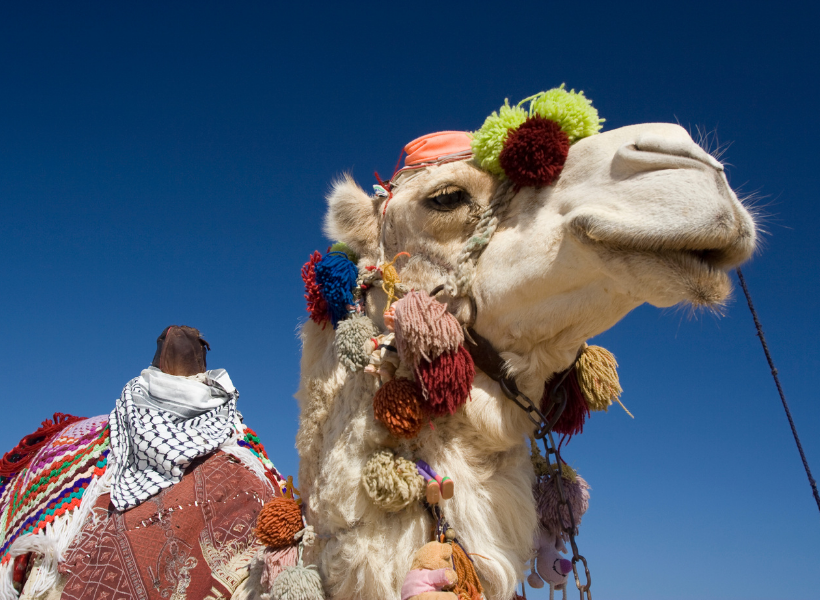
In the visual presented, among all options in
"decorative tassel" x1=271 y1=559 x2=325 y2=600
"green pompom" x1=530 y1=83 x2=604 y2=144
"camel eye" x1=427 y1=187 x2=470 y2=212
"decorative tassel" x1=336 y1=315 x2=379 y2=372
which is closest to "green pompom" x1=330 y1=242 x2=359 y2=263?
"decorative tassel" x1=336 y1=315 x2=379 y2=372

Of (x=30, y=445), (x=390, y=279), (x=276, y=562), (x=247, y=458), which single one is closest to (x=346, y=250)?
(x=390, y=279)

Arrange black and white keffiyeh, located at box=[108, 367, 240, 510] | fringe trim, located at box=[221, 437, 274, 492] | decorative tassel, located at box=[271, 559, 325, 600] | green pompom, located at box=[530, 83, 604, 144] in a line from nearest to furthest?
decorative tassel, located at box=[271, 559, 325, 600] < green pompom, located at box=[530, 83, 604, 144] < black and white keffiyeh, located at box=[108, 367, 240, 510] < fringe trim, located at box=[221, 437, 274, 492]

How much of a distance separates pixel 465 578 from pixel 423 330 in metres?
0.78

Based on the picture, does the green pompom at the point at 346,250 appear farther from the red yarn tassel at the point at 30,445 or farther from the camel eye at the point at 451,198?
the red yarn tassel at the point at 30,445

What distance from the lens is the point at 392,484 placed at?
2.01 m

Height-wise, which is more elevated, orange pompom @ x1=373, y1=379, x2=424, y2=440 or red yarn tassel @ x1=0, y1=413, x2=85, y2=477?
red yarn tassel @ x1=0, y1=413, x2=85, y2=477

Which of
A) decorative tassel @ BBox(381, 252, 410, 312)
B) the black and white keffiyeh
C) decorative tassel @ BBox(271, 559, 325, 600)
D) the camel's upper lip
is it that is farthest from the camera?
the black and white keffiyeh

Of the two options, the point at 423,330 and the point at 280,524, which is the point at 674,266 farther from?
the point at 280,524

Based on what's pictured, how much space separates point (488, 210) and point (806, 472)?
6.21 feet

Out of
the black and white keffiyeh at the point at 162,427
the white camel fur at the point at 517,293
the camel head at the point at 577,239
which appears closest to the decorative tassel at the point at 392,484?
the white camel fur at the point at 517,293

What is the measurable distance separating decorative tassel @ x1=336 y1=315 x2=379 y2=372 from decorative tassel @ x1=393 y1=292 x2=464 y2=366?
0.71 feet

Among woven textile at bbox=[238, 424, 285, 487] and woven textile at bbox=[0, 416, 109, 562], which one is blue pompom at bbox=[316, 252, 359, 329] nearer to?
woven textile at bbox=[238, 424, 285, 487]

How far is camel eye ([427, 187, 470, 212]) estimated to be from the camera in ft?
7.59

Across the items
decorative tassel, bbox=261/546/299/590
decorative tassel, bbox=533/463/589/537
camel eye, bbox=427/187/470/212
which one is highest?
camel eye, bbox=427/187/470/212
